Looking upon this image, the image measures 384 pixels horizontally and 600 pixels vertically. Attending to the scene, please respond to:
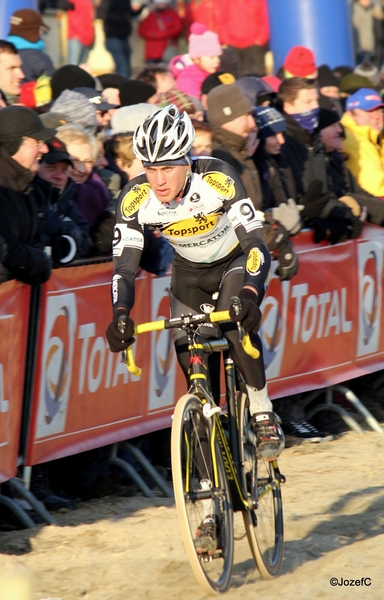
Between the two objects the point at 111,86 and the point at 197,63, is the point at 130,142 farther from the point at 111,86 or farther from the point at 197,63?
the point at 197,63

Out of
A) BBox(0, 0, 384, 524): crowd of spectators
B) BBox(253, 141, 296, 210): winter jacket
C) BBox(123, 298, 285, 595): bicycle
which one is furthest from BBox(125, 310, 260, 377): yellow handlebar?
BBox(253, 141, 296, 210): winter jacket

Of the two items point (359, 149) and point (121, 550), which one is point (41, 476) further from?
point (359, 149)

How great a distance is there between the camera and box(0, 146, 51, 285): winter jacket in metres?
6.12

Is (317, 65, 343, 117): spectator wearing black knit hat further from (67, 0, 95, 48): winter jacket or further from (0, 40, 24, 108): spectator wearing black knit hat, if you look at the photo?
(0, 40, 24, 108): spectator wearing black knit hat

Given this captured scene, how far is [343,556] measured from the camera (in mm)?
5492

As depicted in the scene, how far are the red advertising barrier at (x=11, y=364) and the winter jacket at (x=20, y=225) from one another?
11cm

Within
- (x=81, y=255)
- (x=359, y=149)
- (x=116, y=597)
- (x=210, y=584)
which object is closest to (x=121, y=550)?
(x=116, y=597)

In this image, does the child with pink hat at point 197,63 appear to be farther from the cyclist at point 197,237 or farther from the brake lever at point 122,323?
the brake lever at point 122,323

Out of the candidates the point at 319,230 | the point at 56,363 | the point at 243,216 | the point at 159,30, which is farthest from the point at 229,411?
the point at 159,30

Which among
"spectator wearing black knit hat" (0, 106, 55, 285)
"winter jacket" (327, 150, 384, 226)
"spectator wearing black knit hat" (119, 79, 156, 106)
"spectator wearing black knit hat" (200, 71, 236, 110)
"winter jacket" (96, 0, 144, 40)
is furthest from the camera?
"winter jacket" (96, 0, 144, 40)

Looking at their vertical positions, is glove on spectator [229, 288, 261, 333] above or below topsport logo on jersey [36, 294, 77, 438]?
above

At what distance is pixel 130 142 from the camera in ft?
26.2

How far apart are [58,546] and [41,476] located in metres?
0.83

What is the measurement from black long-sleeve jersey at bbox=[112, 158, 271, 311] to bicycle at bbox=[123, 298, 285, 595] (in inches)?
15.6
